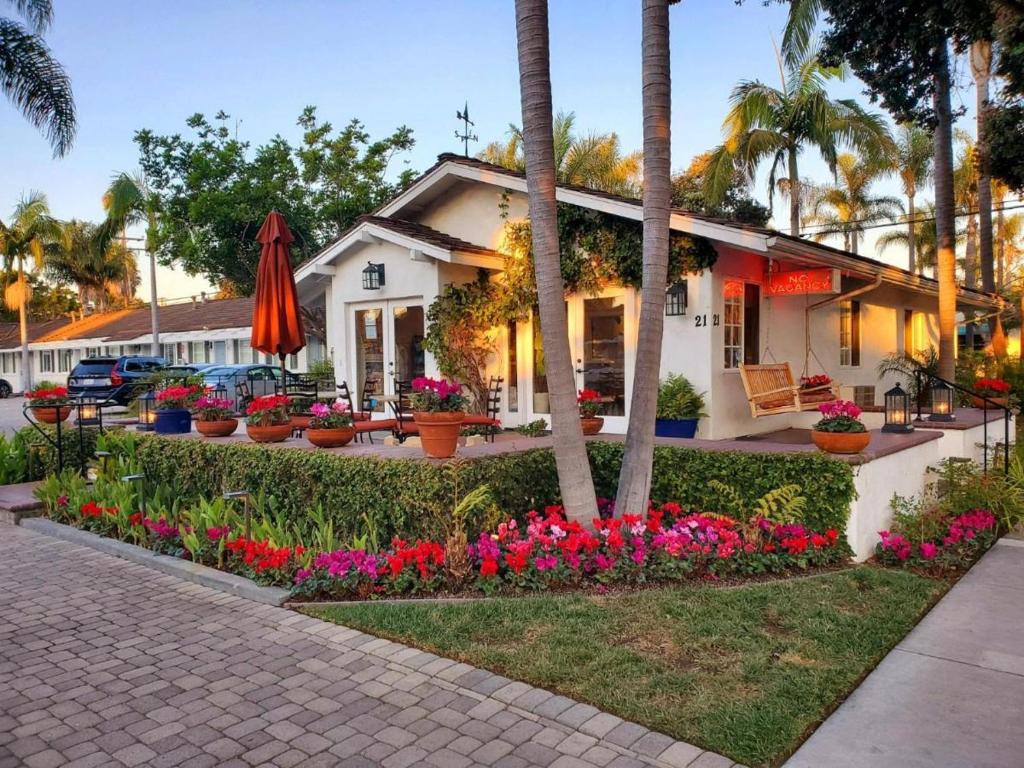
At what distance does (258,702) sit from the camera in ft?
11.9

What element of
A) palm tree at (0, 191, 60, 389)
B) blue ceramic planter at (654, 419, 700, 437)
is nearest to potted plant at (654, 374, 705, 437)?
blue ceramic planter at (654, 419, 700, 437)

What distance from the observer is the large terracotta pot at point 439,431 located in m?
6.04

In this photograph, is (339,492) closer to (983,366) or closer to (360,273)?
(360,273)

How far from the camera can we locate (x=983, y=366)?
631 inches

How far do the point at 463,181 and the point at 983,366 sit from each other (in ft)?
40.8

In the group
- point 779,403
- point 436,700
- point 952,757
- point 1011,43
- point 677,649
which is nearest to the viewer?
point 952,757

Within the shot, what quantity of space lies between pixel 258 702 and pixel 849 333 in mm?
12931

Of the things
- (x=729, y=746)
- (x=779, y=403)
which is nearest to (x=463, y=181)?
(x=779, y=403)

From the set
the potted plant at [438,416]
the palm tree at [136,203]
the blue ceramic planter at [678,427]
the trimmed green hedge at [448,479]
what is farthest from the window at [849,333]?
the palm tree at [136,203]

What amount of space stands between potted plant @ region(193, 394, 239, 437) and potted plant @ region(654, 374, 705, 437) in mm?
5189

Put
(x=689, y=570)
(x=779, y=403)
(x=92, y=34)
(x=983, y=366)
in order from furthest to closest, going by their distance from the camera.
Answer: (x=983, y=366) → (x=92, y=34) → (x=779, y=403) → (x=689, y=570)

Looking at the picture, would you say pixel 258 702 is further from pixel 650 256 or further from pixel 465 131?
pixel 465 131

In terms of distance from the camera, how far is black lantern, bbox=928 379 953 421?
920cm

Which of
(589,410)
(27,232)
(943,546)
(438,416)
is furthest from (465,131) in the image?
(27,232)
